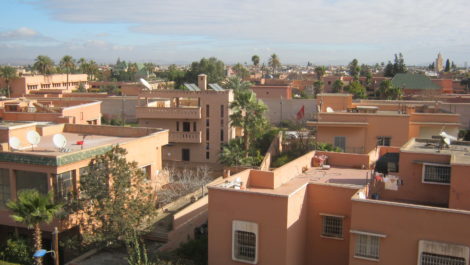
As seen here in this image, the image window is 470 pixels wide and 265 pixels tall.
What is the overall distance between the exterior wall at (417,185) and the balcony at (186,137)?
79.3 feet

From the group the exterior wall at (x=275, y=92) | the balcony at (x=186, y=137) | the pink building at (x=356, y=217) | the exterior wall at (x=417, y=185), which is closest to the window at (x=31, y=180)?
the pink building at (x=356, y=217)

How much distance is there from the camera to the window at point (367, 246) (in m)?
13.7

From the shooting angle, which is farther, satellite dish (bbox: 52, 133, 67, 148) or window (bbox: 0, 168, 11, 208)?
satellite dish (bbox: 52, 133, 67, 148)

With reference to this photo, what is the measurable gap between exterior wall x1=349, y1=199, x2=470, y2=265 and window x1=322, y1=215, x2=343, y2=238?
2352 mm

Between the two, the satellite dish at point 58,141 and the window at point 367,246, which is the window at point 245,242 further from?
the satellite dish at point 58,141

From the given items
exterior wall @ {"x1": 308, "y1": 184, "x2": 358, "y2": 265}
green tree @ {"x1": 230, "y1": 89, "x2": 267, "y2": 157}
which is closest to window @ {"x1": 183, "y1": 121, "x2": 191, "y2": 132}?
green tree @ {"x1": 230, "y1": 89, "x2": 267, "y2": 157}

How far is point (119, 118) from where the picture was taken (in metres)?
54.3

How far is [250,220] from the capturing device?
14.9 m

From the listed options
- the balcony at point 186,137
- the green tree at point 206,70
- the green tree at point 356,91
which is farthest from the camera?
the green tree at point 206,70

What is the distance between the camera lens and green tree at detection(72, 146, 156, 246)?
60.2 ft

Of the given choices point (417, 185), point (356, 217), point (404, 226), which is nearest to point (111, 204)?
point (356, 217)

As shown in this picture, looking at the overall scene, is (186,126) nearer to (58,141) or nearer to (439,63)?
(58,141)

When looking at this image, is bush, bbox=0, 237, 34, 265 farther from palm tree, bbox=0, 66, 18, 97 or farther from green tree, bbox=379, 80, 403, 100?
palm tree, bbox=0, 66, 18, 97

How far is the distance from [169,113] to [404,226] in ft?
92.0
